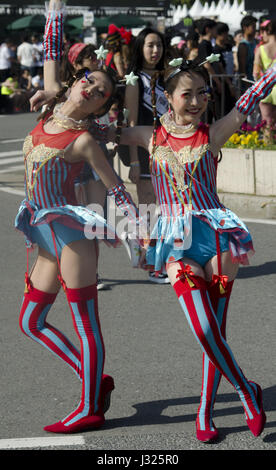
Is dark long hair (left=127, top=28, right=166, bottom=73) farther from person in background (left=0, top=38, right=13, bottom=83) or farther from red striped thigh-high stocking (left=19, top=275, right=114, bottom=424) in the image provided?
person in background (left=0, top=38, right=13, bottom=83)

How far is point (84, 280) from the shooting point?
422cm

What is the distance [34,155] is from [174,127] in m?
0.70

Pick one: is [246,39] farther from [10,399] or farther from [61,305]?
[10,399]

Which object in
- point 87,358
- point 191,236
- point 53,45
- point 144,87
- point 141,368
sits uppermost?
point 53,45

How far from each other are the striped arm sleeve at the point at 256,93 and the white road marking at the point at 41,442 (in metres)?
1.77

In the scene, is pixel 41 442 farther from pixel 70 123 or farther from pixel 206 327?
pixel 70 123

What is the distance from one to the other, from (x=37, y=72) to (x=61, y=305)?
2154 centimetres

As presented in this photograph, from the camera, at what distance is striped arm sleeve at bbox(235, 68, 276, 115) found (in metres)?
4.12

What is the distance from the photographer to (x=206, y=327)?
13.3 feet

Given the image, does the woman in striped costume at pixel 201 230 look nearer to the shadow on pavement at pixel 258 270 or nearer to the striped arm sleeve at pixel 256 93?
the striped arm sleeve at pixel 256 93

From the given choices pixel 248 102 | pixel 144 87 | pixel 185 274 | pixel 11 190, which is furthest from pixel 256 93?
pixel 11 190

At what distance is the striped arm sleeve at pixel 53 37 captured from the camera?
480 centimetres

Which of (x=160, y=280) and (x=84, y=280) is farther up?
(x=84, y=280)
